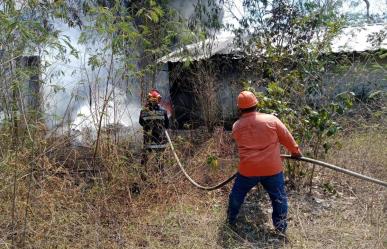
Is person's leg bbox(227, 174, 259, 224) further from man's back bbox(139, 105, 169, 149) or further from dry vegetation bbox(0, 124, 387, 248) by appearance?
man's back bbox(139, 105, 169, 149)

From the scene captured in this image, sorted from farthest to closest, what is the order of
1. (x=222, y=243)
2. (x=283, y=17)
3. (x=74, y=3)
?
(x=283, y=17) → (x=74, y=3) → (x=222, y=243)

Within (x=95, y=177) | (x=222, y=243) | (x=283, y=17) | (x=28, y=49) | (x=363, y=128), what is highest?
(x=283, y=17)

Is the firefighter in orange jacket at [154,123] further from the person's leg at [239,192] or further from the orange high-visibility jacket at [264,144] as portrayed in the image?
the orange high-visibility jacket at [264,144]

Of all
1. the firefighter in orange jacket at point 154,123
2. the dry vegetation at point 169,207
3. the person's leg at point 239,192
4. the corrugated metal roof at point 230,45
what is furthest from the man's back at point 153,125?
the corrugated metal roof at point 230,45

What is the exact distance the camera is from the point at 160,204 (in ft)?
18.4

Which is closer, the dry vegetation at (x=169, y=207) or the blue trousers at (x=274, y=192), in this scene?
the dry vegetation at (x=169, y=207)

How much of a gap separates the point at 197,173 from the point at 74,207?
2027 millimetres

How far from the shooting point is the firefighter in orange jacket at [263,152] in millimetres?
4625

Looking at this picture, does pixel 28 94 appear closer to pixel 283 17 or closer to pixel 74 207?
pixel 74 207

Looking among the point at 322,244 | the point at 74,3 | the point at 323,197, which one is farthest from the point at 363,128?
the point at 74,3

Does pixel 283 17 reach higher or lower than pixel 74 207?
higher

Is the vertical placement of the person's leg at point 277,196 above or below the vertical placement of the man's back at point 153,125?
below

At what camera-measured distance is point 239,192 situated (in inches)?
190

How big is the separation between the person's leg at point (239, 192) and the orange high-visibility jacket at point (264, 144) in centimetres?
10
